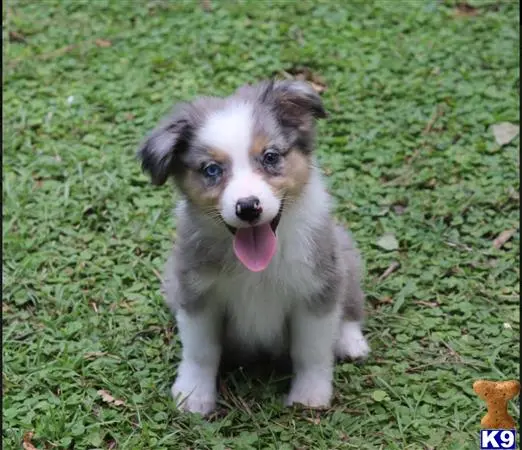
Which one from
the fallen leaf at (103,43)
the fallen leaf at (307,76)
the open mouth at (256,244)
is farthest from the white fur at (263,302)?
the fallen leaf at (103,43)

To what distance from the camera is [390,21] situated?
24.8 feet

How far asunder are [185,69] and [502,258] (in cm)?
301

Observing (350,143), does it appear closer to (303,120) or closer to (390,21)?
(390,21)

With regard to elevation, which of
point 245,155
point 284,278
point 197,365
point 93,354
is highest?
point 245,155

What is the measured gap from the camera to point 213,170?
3807 millimetres

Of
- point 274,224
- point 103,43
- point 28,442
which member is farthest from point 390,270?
point 103,43

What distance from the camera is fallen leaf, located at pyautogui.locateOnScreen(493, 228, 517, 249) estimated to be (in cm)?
538

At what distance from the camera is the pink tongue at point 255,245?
153 inches

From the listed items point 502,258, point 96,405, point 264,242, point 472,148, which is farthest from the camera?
point 472,148

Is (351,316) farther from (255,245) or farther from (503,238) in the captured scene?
(503,238)

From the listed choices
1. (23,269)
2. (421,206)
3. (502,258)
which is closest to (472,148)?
(421,206)

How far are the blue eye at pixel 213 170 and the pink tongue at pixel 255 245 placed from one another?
25cm

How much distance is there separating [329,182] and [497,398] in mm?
2314
